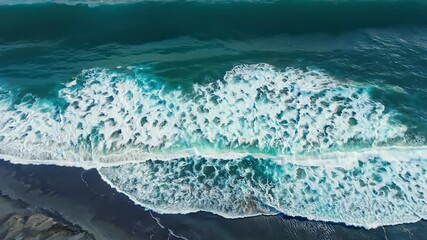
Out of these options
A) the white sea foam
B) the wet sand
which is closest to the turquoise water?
the white sea foam

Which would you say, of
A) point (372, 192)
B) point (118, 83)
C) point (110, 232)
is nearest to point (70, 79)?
point (118, 83)

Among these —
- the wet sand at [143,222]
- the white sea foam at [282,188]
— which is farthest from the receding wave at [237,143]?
the wet sand at [143,222]

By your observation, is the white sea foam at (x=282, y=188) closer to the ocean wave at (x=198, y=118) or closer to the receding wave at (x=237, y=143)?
the receding wave at (x=237, y=143)

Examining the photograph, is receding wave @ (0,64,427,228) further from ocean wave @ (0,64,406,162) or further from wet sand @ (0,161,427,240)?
wet sand @ (0,161,427,240)

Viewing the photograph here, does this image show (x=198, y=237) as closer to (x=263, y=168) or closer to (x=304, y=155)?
(x=263, y=168)

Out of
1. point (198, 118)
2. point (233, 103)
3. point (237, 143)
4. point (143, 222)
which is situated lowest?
point (143, 222)

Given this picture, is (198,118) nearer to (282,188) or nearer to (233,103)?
(233,103)

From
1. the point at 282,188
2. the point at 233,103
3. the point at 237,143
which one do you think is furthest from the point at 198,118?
the point at 282,188
